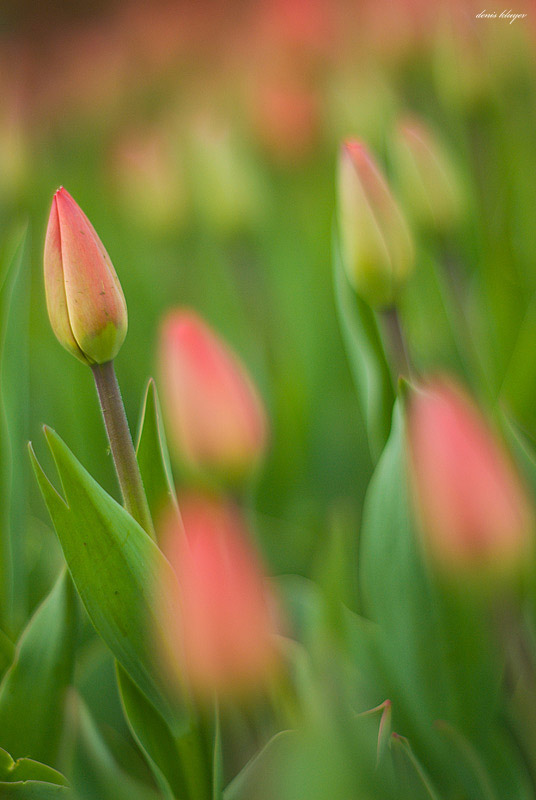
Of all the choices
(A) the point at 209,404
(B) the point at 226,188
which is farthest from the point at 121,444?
(B) the point at 226,188

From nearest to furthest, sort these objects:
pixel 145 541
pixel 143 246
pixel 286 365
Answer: pixel 145 541
pixel 286 365
pixel 143 246

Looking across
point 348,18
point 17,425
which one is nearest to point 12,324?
point 17,425

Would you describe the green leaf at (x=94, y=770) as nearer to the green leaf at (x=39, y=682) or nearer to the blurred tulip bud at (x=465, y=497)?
the green leaf at (x=39, y=682)

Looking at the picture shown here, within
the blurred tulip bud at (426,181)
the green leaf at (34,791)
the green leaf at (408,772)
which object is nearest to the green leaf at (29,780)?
the green leaf at (34,791)

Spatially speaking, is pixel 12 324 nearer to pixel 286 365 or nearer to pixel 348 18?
pixel 286 365

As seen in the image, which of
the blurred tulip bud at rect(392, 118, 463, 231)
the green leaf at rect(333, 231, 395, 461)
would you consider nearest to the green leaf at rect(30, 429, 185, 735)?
the green leaf at rect(333, 231, 395, 461)

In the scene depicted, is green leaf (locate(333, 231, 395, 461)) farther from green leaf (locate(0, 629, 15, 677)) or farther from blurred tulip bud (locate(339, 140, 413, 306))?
green leaf (locate(0, 629, 15, 677))
